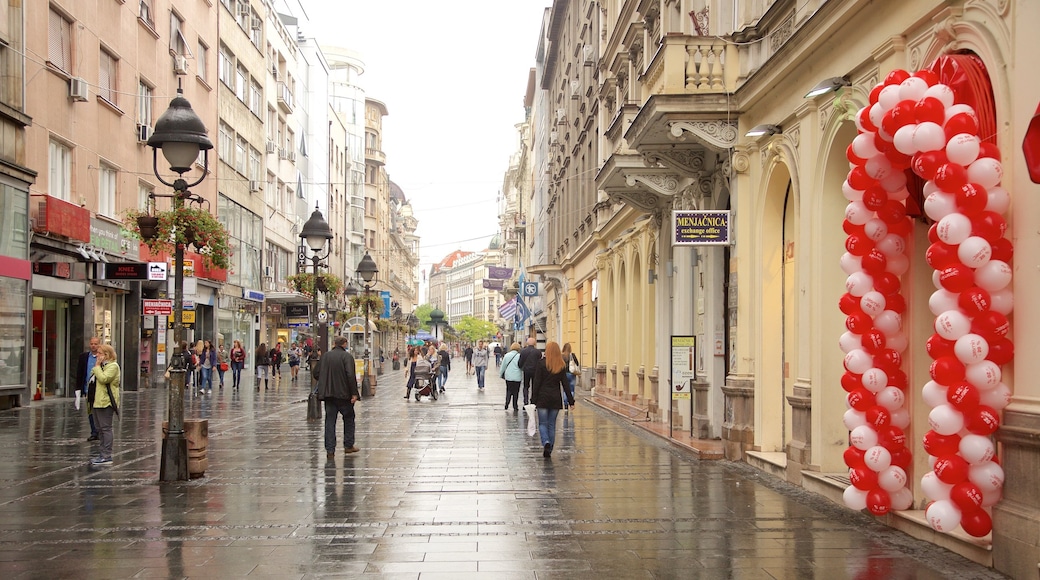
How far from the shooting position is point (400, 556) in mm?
7918

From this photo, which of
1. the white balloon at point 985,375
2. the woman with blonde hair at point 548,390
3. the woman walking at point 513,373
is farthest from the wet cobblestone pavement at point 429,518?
the woman walking at point 513,373

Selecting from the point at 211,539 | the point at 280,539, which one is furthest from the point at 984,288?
the point at 211,539

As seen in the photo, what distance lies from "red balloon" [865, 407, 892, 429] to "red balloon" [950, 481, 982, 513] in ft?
4.99

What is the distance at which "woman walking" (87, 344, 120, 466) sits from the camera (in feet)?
45.8

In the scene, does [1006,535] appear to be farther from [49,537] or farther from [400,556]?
[49,537]

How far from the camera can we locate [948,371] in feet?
23.8

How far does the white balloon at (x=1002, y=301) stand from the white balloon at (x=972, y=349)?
0.82 feet

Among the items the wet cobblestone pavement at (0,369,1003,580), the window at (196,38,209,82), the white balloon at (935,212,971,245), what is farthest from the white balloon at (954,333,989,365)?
the window at (196,38,209,82)

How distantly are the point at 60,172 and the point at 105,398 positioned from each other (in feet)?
45.3

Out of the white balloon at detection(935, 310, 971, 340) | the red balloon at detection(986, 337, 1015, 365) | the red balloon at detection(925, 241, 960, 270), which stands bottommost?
the red balloon at detection(986, 337, 1015, 365)

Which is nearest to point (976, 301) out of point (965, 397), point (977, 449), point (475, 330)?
point (965, 397)

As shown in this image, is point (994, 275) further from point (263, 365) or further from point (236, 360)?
point (263, 365)

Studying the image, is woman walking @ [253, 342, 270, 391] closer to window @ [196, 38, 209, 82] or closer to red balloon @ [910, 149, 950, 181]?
window @ [196, 38, 209, 82]

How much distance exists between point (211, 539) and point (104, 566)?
1172 millimetres
